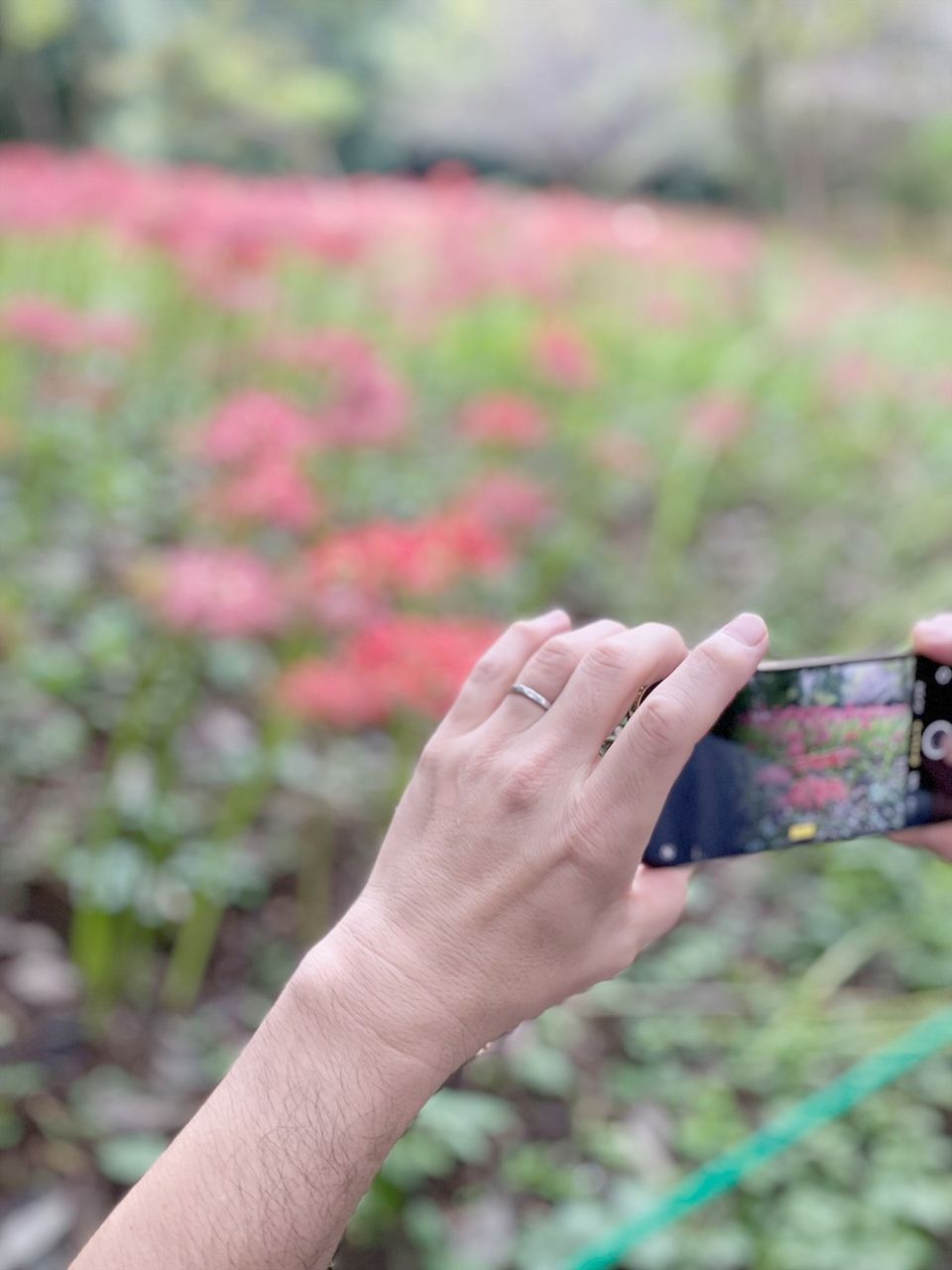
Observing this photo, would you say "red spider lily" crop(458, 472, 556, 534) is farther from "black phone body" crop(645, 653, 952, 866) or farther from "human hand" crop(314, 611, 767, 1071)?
"human hand" crop(314, 611, 767, 1071)

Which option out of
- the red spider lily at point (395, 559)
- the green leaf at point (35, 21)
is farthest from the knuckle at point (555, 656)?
the green leaf at point (35, 21)

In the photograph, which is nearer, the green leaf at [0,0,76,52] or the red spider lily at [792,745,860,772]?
the red spider lily at [792,745,860,772]

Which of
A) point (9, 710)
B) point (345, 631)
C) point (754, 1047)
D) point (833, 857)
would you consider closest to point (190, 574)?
point (345, 631)

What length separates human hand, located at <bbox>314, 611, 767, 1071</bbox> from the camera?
1.45 feet

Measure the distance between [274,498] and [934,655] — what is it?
0.84 m

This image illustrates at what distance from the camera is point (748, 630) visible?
454 millimetres

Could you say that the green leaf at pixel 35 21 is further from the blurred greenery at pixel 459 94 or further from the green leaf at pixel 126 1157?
the green leaf at pixel 126 1157

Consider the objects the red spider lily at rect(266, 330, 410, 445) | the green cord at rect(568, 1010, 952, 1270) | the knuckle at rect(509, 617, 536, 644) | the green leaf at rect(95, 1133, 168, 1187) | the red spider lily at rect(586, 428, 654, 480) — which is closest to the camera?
the knuckle at rect(509, 617, 536, 644)

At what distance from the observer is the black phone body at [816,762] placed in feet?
1.85

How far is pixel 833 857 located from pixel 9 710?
1.12m

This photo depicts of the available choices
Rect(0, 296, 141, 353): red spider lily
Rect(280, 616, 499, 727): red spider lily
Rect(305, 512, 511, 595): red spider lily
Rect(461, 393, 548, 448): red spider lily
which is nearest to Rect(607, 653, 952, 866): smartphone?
Rect(280, 616, 499, 727): red spider lily

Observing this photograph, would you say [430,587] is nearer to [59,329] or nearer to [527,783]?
[527,783]

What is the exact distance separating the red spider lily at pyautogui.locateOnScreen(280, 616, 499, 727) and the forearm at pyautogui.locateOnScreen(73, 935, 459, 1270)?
627 millimetres

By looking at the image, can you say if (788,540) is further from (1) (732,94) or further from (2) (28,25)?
(2) (28,25)
